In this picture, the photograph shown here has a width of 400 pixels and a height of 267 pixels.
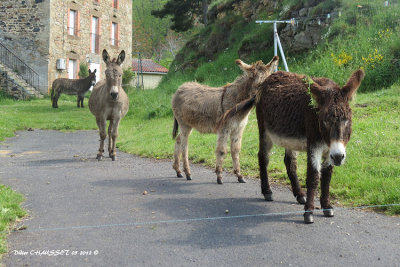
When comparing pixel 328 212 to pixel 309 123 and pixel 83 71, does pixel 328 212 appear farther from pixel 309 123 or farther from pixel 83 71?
pixel 83 71

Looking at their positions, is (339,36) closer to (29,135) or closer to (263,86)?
(263,86)

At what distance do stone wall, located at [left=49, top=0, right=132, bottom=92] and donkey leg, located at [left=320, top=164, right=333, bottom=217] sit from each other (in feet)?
89.4

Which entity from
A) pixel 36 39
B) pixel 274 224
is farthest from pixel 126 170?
pixel 36 39

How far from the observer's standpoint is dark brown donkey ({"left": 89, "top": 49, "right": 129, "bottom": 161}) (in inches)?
366

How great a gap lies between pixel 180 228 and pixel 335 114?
207 centimetres

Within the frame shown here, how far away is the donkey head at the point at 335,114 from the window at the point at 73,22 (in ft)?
96.3

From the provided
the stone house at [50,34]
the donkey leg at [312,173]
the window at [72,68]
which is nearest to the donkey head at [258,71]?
the donkey leg at [312,173]

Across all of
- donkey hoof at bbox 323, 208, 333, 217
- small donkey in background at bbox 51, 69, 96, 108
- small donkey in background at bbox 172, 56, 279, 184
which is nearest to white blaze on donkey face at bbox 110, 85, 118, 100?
small donkey in background at bbox 172, 56, 279, 184

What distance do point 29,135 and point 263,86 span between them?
11.0 m

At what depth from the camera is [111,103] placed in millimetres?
9688

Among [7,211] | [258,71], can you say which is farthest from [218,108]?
[7,211]

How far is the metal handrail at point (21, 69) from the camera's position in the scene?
28.6 meters

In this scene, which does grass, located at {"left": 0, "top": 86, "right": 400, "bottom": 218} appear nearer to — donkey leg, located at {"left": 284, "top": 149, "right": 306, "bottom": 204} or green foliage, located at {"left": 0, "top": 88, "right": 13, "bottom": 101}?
donkey leg, located at {"left": 284, "top": 149, "right": 306, "bottom": 204}

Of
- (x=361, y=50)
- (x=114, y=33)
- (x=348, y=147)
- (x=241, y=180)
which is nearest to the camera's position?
(x=241, y=180)
